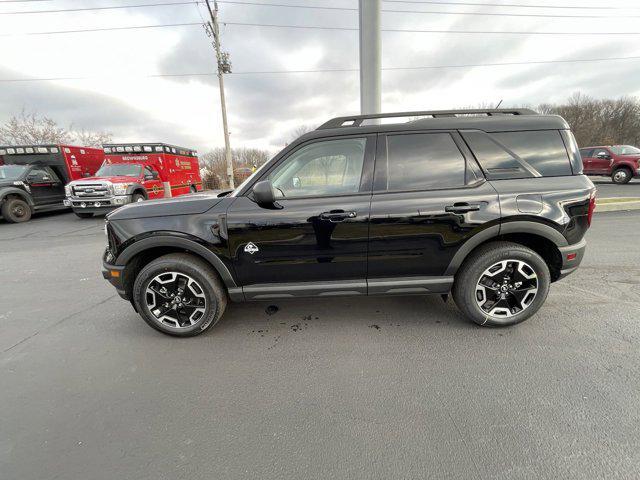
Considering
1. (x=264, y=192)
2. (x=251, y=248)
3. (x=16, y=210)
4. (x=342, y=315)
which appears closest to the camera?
(x=264, y=192)

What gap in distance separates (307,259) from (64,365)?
2.36 meters

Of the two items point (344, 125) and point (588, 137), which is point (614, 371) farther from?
point (588, 137)

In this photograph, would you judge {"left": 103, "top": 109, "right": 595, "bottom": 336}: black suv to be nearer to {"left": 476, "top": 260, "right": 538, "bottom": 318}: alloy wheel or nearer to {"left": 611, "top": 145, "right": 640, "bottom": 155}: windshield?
{"left": 476, "top": 260, "right": 538, "bottom": 318}: alloy wheel

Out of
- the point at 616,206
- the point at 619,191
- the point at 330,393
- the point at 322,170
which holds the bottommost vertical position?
the point at 330,393

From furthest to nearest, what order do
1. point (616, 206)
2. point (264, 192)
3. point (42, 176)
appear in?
point (42, 176), point (616, 206), point (264, 192)

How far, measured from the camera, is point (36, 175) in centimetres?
1141

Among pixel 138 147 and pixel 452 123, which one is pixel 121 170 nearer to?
pixel 138 147

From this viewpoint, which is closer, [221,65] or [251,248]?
[251,248]

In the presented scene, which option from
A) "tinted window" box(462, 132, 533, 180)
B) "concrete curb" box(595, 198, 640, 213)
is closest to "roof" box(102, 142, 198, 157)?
"tinted window" box(462, 132, 533, 180)

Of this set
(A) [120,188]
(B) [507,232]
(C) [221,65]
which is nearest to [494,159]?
(B) [507,232]

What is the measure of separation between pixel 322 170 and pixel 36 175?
46.5 ft

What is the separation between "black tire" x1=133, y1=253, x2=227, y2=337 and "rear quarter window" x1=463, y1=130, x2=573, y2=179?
2.78 metres

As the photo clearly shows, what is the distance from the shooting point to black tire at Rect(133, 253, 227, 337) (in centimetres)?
278

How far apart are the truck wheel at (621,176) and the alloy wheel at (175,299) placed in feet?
63.6
